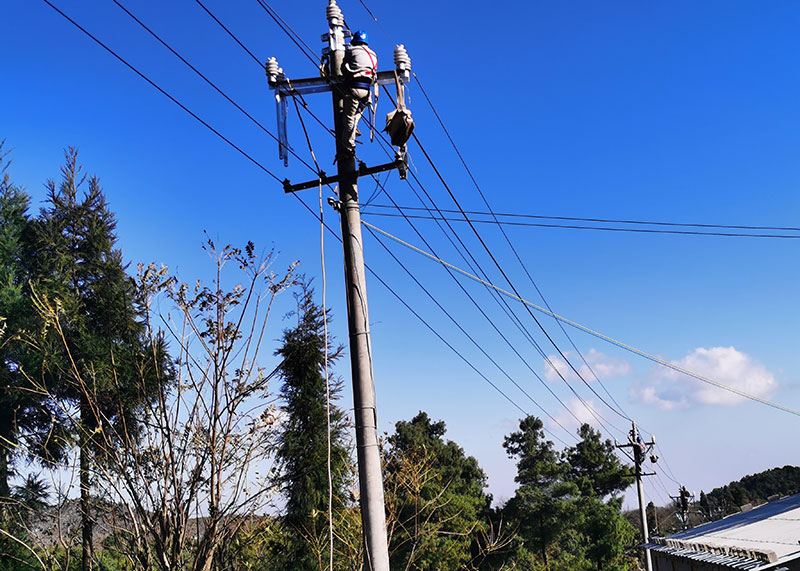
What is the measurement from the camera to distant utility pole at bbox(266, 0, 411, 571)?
496 centimetres

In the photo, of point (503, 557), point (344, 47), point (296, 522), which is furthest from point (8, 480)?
point (503, 557)

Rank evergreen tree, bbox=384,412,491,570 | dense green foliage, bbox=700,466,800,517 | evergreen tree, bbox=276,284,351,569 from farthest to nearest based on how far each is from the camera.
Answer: dense green foliage, bbox=700,466,800,517 → evergreen tree, bbox=384,412,491,570 → evergreen tree, bbox=276,284,351,569

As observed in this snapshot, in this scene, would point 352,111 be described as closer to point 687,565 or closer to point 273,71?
point 273,71

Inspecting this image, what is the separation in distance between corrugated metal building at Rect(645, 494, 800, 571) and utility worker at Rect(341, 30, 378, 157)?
9.12m

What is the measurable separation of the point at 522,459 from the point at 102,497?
51041mm

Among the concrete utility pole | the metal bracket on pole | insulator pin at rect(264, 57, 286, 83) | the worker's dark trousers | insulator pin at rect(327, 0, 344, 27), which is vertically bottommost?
the concrete utility pole

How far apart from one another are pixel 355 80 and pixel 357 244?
1.65 meters

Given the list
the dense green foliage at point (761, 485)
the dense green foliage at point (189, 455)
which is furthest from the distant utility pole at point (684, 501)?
the dense green foliage at point (761, 485)

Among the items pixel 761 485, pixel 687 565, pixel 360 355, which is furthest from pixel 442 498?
pixel 761 485

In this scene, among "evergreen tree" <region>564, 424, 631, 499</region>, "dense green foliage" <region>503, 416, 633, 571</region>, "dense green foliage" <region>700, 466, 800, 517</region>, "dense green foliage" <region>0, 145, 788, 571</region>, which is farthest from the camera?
"dense green foliage" <region>700, 466, 800, 517</region>

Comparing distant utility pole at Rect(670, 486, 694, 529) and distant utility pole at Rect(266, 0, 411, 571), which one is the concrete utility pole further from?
distant utility pole at Rect(670, 486, 694, 529)

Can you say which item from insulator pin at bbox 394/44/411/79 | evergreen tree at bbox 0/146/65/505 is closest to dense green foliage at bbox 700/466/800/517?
evergreen tree at bbox 0/146/65/505

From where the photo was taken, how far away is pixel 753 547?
430 inches

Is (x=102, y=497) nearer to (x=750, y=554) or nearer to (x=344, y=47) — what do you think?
(x=344, y=47)
